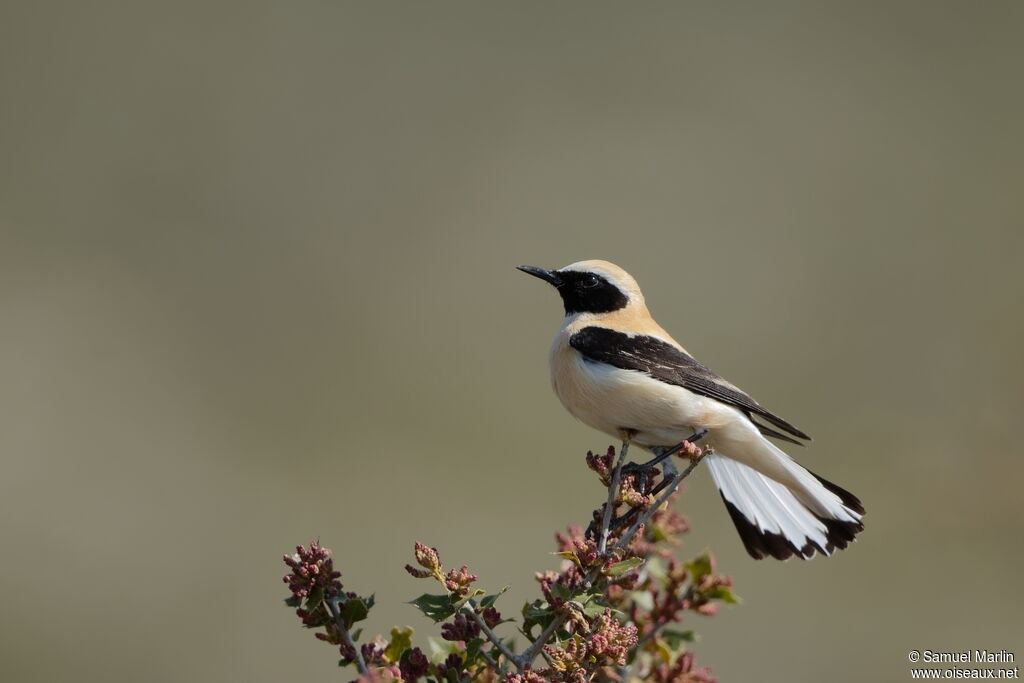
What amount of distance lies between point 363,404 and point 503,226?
6.83m

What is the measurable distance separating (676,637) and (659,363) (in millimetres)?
1804

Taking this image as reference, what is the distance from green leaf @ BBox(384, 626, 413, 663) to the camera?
11.1ft

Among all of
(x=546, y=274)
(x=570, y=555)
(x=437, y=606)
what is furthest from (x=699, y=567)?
(x=546, y=274)

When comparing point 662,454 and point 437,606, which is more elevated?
point 662,454

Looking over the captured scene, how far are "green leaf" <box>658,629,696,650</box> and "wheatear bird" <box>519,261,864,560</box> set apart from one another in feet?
4.69

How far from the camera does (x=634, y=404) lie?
5.02 m

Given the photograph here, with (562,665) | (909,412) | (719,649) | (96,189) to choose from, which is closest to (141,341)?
(96,189)

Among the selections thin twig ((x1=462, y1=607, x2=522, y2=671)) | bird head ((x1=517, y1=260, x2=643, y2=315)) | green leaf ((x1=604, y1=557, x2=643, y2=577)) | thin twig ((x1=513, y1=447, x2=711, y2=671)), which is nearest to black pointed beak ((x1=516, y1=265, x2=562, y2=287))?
bird head ((x1=517, y1=260, x2=643, y2=315))

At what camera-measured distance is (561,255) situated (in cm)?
1928

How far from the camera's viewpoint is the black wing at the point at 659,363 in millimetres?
5195

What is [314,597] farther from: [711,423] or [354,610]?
[711,423]

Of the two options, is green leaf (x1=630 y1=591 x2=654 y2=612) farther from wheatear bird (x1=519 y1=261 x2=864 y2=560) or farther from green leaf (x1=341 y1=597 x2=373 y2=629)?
wheatear bird (x1=519 y1=261 x2=864 y2=560)

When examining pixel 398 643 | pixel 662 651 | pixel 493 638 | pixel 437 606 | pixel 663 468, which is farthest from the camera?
pixel 663 468

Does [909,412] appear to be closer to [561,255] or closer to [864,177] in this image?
[561,255]
